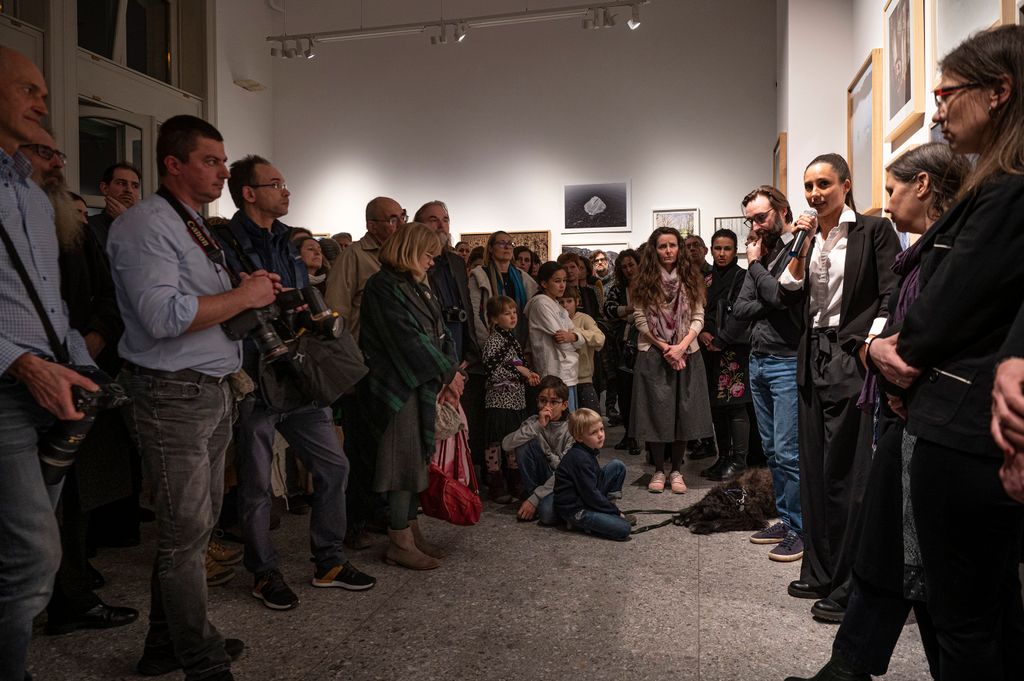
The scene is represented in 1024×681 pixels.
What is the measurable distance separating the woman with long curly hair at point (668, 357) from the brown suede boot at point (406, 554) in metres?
1.98

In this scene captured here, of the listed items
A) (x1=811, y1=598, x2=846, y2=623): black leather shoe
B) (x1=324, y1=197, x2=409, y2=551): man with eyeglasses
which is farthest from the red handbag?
(x1=811, y1=598, x2=846, y2=623): black leather shoe

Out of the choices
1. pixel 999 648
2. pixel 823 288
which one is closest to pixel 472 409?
pixel 823 288

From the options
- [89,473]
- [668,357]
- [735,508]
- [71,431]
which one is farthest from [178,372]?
[668,357]

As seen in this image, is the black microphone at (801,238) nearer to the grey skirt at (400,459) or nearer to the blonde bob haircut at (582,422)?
the blonde bob haircut at (582,422)

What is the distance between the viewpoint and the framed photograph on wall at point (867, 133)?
438cm

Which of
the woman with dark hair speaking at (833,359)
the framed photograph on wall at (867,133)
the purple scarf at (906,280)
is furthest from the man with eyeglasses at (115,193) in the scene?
the framed photograph on wall at (867,133)

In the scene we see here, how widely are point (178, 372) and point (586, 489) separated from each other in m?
2.48

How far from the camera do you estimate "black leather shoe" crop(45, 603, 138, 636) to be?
9.43ft

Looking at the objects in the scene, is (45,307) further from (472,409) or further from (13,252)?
(472,409)

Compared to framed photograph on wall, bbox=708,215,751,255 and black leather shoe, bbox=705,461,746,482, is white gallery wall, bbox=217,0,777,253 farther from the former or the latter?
black leather shoe, bbox=705,461,746,482

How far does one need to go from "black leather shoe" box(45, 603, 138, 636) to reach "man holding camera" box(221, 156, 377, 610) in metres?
0.48

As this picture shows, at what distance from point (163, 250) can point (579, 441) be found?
8.65 feet

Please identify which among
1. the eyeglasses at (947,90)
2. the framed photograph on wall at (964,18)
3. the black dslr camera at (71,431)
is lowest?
the black dslr camera at (71,431)

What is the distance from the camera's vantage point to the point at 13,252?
1959 millimetres
